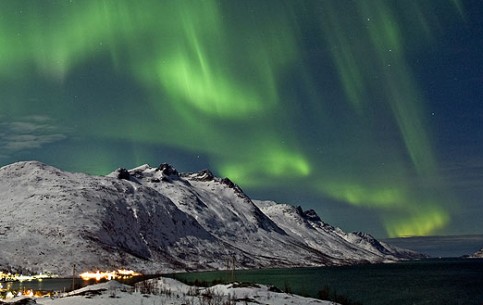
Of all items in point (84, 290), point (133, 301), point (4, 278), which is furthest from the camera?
point (4, 278)

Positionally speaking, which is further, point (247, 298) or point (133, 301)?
point (247, 298)

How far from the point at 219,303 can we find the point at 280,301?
819 centimetres

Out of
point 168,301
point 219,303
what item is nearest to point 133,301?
point 168,301

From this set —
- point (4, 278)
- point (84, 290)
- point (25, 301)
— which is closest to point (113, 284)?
point (84, 290)

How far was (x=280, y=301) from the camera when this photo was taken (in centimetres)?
5666

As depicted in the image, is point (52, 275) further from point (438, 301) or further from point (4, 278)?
point (438, 301)

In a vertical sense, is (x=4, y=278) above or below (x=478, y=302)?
above

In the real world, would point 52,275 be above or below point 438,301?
above

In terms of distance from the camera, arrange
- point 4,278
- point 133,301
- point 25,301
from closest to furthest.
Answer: point 25,301 < point 133,301 < point 4,278

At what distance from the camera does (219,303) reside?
51.5 metres

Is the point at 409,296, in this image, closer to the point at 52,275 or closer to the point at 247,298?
the point at 247,298

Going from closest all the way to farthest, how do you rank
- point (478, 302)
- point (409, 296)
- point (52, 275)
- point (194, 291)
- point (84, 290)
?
point (84, 290) < point (194, 291) < point (478, 302) < point (409, 296) < point (52, 275)

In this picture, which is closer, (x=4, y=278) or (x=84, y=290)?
(x=84, y=290)

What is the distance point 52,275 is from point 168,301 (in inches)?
6416
